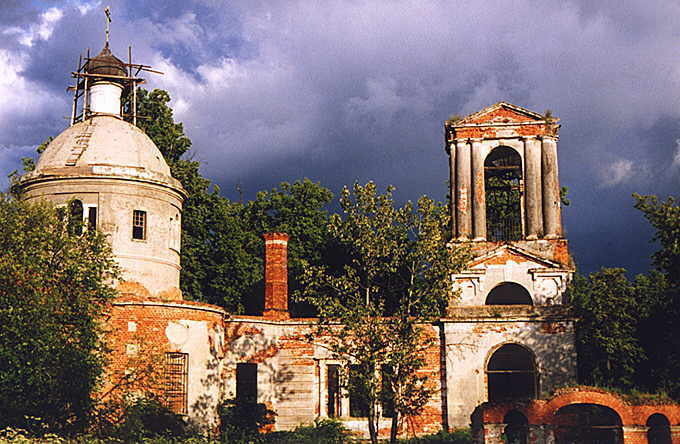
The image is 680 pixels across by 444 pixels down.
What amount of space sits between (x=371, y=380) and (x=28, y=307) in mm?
8717

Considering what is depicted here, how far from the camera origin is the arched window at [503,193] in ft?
97.3

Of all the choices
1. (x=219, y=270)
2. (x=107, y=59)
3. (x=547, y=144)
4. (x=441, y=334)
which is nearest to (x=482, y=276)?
(x=441, y=334)

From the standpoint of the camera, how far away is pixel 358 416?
26078mm

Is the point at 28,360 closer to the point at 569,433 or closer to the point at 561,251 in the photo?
the point at 569,433

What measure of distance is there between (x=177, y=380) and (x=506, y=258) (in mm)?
11393

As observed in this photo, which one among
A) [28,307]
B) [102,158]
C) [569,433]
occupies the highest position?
A: [102,158]

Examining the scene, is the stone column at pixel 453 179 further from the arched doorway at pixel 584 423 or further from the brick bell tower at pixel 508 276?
the arched doorway at pixel 584 423

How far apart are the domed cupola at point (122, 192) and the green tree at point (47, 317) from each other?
3862 mm

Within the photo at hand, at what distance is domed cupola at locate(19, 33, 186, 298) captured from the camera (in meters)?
24.1

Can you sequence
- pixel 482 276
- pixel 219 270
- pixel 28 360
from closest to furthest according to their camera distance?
pixel 28 360 → pixel 482 276 → pixel 219 270

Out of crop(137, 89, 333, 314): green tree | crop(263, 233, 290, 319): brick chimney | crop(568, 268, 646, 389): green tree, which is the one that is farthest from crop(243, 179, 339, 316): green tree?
crop(568, 268, 646, 389): green tree

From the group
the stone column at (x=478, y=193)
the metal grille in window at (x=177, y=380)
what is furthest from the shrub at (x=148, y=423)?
the stone column at (x=478, y=193)

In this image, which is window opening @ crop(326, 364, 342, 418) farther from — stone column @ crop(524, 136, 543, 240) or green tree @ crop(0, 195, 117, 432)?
green tree @ crop(0, 195, 117, 432)

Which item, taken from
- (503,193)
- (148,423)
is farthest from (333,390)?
(503,193)
